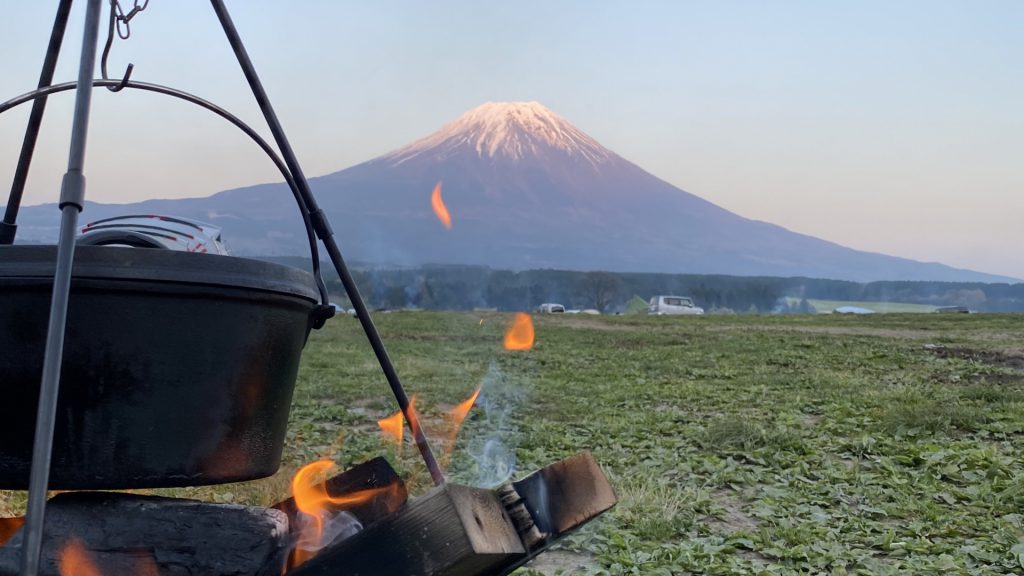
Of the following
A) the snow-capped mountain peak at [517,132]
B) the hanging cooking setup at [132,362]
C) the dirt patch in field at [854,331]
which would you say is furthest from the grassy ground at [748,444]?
the snow-capped mountain peak at [517,132]

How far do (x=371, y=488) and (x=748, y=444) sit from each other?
10.9 ft

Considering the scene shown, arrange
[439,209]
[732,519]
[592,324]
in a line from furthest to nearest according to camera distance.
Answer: [592,324] → [732,519] → [439,209]

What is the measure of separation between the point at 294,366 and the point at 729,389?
651 centimetres

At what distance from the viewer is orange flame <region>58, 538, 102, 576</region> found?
6.07ft

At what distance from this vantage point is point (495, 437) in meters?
5.73

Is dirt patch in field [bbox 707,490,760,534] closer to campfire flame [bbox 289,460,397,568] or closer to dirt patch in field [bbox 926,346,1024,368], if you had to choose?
campfire flame [bbox 289,460,397,568]

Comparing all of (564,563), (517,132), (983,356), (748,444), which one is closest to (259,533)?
(564,563)

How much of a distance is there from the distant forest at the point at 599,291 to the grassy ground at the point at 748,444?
73.4ft

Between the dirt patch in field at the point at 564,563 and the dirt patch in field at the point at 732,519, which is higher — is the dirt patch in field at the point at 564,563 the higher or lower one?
the lower one

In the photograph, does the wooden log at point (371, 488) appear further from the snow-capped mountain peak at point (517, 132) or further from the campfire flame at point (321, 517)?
the snow-capped mountain peak at point (517, 132)

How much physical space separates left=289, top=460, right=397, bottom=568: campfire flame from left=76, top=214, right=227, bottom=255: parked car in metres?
0.74

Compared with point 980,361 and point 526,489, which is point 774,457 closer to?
point 526,489

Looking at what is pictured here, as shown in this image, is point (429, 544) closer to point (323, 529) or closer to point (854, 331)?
point (323, 529)

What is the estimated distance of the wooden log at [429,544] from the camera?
63.8 inches
